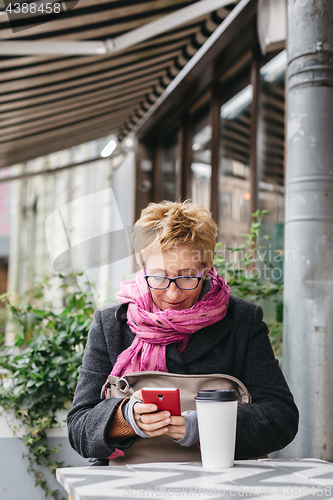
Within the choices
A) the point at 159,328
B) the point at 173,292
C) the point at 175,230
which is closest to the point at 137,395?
the point at 159,328

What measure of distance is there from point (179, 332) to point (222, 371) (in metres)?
0.18

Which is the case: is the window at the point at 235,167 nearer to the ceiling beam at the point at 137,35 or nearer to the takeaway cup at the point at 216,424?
the ceiling beam at the point at 137,35

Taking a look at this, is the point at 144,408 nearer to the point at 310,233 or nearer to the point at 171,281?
the point at 171,281

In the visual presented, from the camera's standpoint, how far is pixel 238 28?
4012 millimetres

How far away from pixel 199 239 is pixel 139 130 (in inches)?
212

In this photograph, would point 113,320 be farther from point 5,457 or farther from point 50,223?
point 5,457

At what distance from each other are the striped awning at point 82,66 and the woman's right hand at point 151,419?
89.0 inches

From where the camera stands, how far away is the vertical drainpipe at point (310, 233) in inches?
74.0

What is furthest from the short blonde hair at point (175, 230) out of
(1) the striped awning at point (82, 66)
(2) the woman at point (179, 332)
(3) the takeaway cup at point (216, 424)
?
(1) the striped awning at point (82, 66)

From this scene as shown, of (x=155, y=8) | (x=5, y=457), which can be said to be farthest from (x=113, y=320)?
(x=155, y=8)

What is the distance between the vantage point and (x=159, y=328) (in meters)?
1.56

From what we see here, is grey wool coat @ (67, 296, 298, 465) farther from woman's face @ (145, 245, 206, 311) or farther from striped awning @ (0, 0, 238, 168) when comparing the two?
striped awning @ (0, 0, 238, 168)

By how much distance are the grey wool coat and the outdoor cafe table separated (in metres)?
0.17

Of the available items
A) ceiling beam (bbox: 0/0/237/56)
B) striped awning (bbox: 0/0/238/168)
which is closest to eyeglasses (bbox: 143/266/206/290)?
striped awning (bbox: 0/0/238/168)
